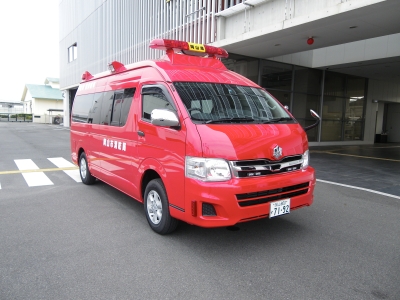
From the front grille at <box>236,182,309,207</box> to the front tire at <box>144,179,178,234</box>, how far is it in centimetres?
101

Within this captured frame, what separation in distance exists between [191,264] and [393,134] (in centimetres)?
2516

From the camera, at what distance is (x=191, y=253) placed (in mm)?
3578

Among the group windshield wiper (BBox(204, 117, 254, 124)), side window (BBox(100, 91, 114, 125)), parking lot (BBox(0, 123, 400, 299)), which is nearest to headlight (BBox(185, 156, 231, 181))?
windshield wiper (BBox(204, 117, 254, 124))

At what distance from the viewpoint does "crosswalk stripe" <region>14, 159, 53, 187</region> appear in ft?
23.3

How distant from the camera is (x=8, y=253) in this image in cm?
354

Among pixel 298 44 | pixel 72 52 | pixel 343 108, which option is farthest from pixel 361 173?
pixel 72 52

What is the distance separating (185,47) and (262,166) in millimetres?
2469

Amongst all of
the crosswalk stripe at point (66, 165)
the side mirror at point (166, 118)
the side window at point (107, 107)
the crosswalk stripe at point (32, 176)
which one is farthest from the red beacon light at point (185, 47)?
the crosswalk stripe at point (32, 176)

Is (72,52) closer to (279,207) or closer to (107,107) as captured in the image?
(107,107)

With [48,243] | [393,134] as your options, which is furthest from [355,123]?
[48,243]

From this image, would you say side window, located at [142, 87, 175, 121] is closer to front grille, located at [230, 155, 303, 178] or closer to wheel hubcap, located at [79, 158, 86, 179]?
front grille, located at [230, 155, 303, 178]

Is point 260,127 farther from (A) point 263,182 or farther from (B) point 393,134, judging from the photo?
(B) point 393,134

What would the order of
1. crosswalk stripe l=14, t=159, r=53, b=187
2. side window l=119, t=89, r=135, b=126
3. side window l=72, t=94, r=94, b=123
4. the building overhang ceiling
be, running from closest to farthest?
side window l=119, t=89, r=135, b=126 < side window l=72, t=94, r=94, b=123 < crosswalk stripe l=14, t=159, r=53, b=187 < the building overhang ceiling

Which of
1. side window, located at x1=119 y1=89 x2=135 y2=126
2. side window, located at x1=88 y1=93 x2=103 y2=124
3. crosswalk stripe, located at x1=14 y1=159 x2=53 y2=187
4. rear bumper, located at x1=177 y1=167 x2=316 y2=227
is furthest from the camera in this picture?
crosswalk stripe, located at x1=14 y1=159 x2=53 y2=187
